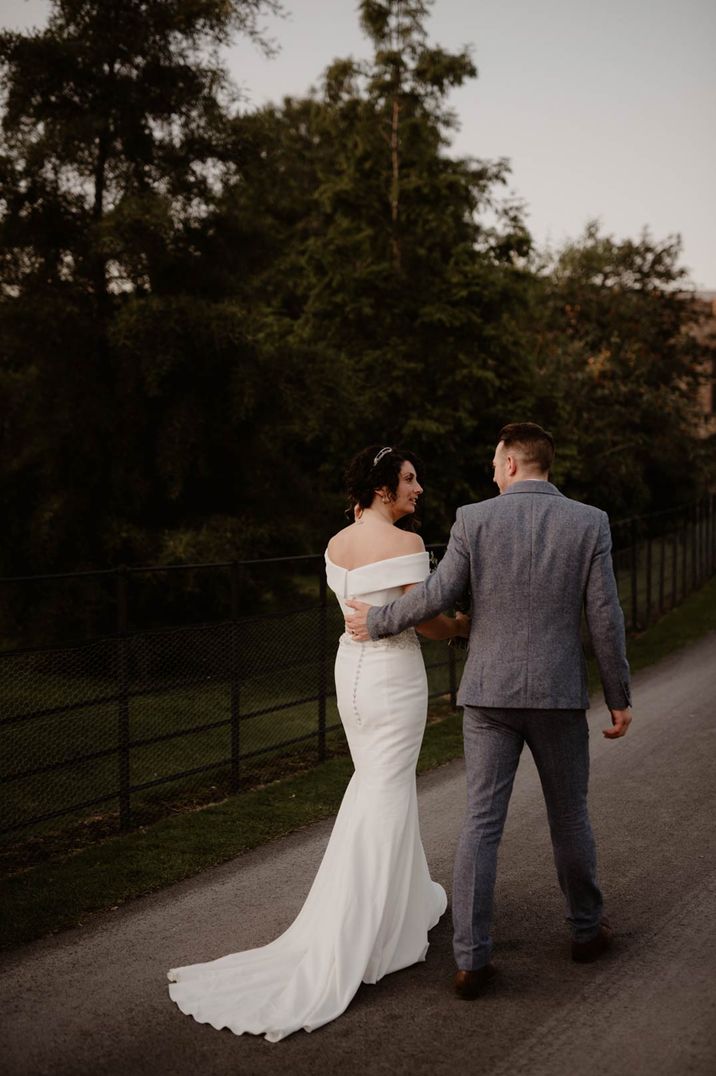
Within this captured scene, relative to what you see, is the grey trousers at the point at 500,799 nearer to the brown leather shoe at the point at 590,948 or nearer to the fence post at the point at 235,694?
the brown leather shoe at the point at 590,948

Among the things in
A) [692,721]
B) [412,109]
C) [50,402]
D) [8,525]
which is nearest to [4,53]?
[50,402]

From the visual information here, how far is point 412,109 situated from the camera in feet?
84.1

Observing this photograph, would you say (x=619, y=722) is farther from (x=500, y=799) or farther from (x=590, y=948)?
(x=590, y=948)

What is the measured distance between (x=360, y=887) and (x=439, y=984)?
1.64 ft

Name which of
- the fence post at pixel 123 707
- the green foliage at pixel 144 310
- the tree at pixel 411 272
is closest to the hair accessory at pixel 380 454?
the fence post at pixel 123 707

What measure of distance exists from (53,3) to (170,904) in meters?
12.8

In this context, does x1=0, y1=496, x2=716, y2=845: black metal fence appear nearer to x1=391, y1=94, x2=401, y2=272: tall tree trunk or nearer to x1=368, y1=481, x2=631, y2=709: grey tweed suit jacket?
x1=368, y1=481, x2=631, y2=709: grey tweed suit jacket

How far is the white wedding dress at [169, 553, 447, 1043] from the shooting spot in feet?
13.5

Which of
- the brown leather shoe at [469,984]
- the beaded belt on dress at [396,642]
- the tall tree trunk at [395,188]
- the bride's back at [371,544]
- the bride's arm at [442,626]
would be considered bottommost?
the brown leather shoe at [469,984]

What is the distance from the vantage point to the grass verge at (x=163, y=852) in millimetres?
5418

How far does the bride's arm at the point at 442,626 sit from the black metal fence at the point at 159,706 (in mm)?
2436

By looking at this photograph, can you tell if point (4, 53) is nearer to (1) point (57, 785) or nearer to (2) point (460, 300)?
(1) point (57, 785)

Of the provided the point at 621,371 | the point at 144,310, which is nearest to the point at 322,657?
the point at 144,310

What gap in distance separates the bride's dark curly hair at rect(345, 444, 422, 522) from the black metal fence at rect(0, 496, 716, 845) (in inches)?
83.0
